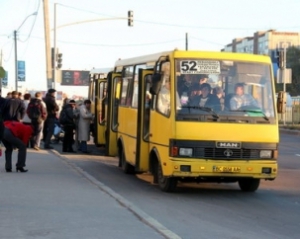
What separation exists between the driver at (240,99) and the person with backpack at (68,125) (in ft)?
33.0

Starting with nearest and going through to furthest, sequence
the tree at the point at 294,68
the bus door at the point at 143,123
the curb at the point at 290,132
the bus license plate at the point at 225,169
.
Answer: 1. the bus license plate at the point at 225,169
2. the bus door at the point at 143,123
3. the curb at the point at 290,132
4. the tree at the point at 294,68

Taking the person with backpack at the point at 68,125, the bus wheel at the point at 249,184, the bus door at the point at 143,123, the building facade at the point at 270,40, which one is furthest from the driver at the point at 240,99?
the building facade at the point at 270,40

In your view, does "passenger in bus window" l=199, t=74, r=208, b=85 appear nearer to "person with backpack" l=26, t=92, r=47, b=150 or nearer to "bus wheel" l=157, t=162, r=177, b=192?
"bus wheel" l=157, t=162, r=177, b=192

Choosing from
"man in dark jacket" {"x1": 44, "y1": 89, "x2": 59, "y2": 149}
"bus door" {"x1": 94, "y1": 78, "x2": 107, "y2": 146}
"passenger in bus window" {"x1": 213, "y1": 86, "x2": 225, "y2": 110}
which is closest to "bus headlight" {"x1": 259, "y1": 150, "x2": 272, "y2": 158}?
"passenger in bus window" {"x1": 213, "y1": 86, "x2": 225, "y2": 110}

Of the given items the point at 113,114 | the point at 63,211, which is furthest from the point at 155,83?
the point at 113,114

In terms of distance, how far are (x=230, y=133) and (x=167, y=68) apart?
179 cm

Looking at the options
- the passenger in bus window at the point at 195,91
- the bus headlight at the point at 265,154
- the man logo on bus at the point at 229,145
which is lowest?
the bus headlight at the point at 265,154

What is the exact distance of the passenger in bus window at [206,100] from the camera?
1292 cm

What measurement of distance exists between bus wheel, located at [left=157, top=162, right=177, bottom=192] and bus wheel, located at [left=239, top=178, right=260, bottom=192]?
138 cm

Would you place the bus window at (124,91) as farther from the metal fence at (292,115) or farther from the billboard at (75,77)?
the metal fence at (292,115)

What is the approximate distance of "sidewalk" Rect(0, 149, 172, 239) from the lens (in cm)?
865

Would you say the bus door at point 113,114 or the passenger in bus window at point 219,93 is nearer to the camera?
the passenger in bus window at point 219,93

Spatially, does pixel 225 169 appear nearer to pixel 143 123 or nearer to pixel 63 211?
pixel 143 123

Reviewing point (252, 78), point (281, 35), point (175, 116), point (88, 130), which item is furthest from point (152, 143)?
point (281, 35)
